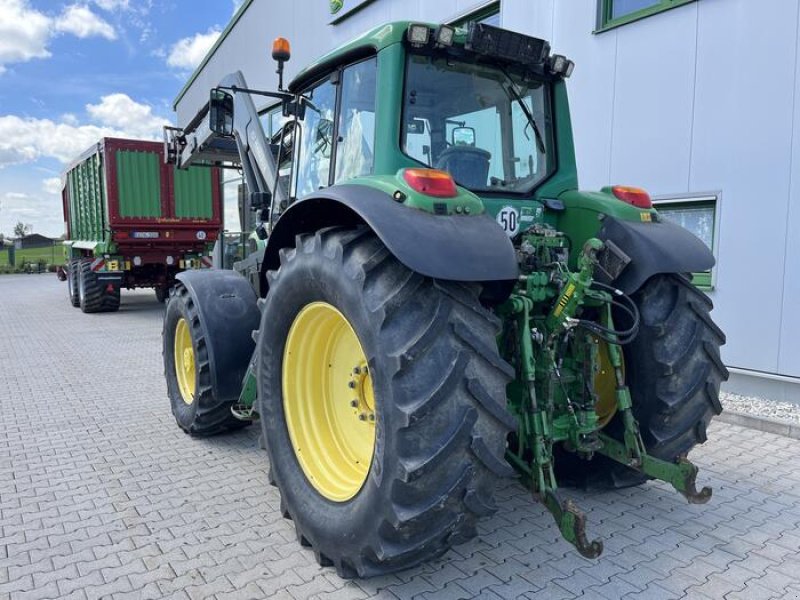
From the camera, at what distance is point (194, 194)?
41.5 ft

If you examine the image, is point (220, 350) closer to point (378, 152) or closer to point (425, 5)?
point (378, 152)

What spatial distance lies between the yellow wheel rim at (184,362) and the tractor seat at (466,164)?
2.56 m

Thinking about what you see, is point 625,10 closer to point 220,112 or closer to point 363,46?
point 220,112

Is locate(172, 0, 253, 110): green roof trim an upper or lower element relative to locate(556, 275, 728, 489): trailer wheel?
upper

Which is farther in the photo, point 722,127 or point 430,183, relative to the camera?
point 722,127

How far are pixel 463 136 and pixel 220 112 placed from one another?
260 centimetres

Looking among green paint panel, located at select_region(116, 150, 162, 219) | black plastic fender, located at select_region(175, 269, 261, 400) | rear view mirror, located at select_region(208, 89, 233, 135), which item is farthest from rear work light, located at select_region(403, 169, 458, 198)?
green paint panel, located at select_region(116, 150, 162, 219)

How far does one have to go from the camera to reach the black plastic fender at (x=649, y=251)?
3.10 metres

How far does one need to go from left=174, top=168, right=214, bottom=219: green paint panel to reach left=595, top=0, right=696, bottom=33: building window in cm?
870

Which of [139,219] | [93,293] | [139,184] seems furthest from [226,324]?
[93,293]

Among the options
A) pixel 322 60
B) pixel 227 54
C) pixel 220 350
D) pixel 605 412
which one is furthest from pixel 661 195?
pixel 227 54

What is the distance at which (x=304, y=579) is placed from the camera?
2.68 m

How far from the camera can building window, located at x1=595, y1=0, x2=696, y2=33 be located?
5.94 metres

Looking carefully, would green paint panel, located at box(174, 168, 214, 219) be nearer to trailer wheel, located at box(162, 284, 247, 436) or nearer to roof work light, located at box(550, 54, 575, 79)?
trailer wheel, located at box(162, 284, 247, 436)
